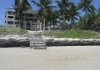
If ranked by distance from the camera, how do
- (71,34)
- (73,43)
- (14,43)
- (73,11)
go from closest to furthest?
(14,43), (73,43), (71,34), (73,11)

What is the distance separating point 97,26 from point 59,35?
22.6 m

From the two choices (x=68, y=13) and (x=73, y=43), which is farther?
(x=68, y=13)

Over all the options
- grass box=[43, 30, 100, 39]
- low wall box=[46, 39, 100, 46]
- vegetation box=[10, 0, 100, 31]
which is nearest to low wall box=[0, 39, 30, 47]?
low wall box=[46, 39, 100, 46]

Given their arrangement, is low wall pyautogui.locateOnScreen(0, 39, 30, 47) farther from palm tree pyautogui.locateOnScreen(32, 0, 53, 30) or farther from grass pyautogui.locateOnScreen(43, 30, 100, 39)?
palm tree pyautogui.locateOnScreen(32, 0, 53, 30)

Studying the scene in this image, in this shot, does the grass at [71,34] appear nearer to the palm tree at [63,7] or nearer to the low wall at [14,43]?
the low wall at [14,43]

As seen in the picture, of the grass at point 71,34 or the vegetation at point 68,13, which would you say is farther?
the vegetation at point 68,13

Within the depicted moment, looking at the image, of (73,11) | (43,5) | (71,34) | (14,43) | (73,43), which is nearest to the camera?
(14,43)

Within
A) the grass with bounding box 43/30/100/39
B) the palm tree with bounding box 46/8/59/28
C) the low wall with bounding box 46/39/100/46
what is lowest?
the low wall with bounding box 46/39/100/46

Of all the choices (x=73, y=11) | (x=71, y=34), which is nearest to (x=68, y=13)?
(x=73, y=11)

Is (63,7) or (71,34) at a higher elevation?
(63,7)

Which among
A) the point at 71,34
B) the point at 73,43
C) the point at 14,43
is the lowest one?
the point at 73,43

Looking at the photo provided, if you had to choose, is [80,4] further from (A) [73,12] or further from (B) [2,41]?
(B) [2,41]

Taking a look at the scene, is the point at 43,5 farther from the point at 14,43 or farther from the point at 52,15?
the point at 14,43

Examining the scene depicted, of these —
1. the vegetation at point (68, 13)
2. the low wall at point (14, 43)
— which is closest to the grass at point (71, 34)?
the low wall at point (14, 43)
